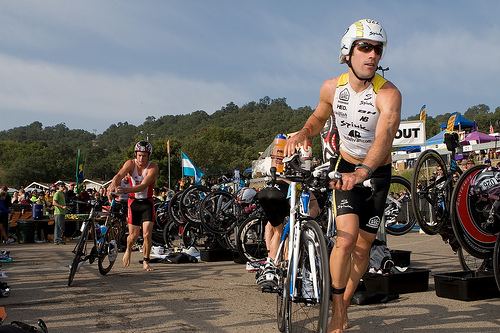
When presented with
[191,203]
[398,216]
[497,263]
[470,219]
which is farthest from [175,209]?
[497,263]

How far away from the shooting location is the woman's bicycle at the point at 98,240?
7.45 meters

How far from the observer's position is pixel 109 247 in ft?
26.7

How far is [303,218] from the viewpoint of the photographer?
3834 millimetres

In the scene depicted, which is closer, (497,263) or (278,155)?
(497,263)

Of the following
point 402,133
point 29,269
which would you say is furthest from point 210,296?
point 402,133

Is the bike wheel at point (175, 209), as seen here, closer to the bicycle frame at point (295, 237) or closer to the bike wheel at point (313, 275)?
the bicycle frame at point (295, 237)

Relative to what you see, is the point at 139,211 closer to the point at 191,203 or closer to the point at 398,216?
the point at 191,203

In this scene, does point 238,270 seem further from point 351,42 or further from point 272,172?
point 351,42

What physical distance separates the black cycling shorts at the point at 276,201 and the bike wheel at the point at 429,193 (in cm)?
155

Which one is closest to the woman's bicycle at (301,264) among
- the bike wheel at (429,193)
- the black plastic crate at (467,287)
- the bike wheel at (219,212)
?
the black plastic crate at (467,287)

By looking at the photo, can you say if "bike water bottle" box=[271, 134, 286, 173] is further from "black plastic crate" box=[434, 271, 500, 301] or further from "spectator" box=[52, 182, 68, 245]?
"spectator" box=[52, 182, 68, 245]

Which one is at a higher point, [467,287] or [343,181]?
[343,181]

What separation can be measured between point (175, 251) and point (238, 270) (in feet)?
8.56

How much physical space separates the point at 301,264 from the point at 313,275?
0.23m
